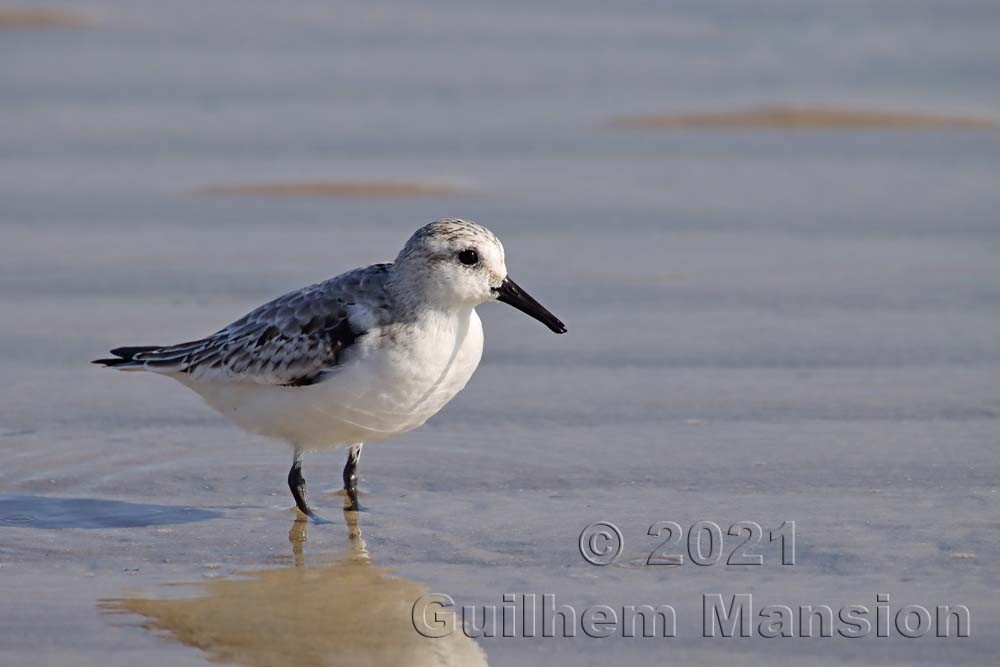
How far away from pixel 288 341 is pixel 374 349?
46 centimetres

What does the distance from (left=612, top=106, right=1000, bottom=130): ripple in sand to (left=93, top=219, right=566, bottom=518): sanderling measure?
5663 millimetres

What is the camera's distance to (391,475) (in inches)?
290

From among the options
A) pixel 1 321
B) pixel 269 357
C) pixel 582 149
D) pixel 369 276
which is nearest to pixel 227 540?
pixel 269 357

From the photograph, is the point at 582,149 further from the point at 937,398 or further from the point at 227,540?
the point at 227,540

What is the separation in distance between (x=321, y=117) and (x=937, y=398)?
6.22m

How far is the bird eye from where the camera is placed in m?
6.83

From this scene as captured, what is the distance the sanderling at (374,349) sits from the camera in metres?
6.72

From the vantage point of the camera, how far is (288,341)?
6.97 meters

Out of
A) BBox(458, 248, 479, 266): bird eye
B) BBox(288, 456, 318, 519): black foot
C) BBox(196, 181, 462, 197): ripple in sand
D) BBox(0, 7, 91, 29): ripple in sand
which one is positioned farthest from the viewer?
BBox(0, 7, 91, 29): ripple in sand

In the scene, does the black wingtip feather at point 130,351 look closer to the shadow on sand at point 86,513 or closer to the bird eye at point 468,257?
the shadow on sand at point 86,513

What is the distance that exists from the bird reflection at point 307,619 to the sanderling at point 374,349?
2.42ft

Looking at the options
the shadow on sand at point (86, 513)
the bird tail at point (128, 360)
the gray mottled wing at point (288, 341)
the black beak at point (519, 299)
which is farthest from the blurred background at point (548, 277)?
the black beak at point (519, 299)

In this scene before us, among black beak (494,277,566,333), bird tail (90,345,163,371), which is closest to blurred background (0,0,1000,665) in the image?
bird tail (90,345,163,371)

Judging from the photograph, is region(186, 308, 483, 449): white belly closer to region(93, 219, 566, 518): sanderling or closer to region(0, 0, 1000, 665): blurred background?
region(93, 219, 566, 518): sanderling
